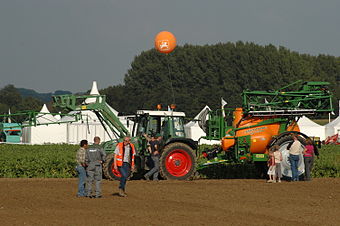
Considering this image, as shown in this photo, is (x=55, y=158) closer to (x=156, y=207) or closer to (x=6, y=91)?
(x=156, y=207)

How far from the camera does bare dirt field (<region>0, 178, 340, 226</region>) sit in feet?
42.8

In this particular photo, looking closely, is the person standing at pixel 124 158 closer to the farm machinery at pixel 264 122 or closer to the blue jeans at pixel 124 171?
the blue jeans at pixel 124 171

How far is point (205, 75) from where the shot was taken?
99000mm

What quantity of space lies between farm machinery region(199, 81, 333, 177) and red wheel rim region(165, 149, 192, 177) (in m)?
0.85

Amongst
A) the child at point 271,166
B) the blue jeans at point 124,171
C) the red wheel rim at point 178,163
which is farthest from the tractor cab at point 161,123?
the blue jeans at point 124,171

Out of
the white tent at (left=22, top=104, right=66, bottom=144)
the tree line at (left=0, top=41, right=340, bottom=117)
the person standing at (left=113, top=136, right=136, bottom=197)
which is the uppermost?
the tree line at (left=0, top=41, right=340, bottom=117)

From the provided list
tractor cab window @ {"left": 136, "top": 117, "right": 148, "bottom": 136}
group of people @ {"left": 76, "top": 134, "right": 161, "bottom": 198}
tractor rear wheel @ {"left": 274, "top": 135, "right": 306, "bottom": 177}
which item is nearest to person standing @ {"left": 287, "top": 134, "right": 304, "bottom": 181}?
tractor rear wheel @ {"left": 274, "top": 135, "right": 306, "bottom": 177}

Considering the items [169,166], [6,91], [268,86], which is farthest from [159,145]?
[6,91]

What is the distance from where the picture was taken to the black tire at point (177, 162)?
21.1 meters

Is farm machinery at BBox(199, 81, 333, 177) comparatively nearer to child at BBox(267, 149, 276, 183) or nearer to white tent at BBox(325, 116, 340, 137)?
child at BBox(267, 149, 276, 183)

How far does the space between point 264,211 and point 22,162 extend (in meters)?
12.6

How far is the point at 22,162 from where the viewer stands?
2450 centimetres

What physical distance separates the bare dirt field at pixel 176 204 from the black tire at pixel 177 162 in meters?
0.71

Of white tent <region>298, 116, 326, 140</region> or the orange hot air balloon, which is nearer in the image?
the orange hot air balloon
